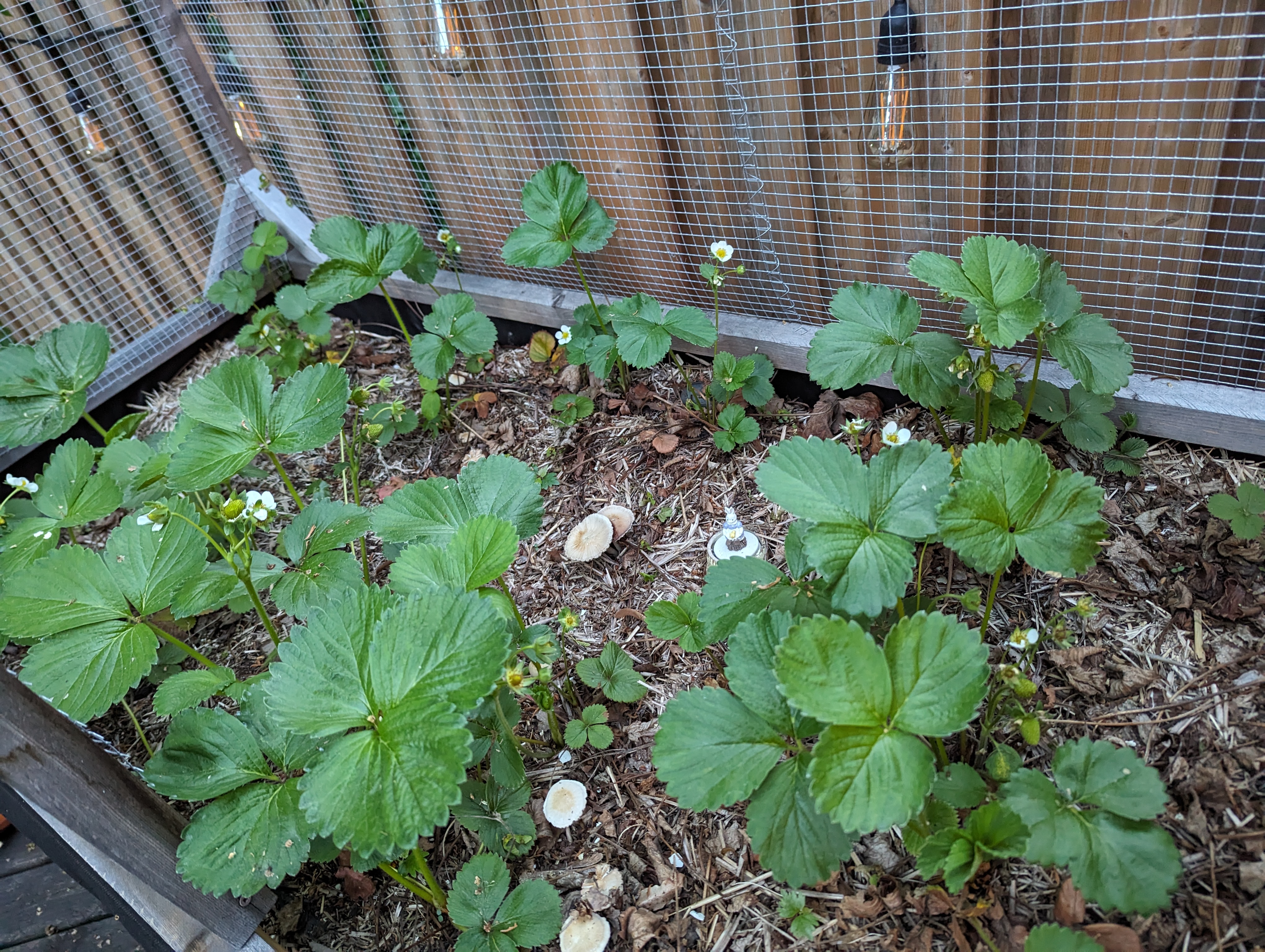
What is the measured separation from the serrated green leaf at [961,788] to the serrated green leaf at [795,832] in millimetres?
191

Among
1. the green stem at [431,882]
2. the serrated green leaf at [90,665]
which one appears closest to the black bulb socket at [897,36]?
the green stem at [431,882]

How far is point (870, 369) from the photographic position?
5.47 ft

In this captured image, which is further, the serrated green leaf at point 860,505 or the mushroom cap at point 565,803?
the mushroom cap at point 565,803

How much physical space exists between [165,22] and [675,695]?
297 cm

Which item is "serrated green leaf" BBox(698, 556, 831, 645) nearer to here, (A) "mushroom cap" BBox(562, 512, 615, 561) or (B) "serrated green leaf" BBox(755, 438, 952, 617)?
(B) "serrated green leaf" BBox(755, 438, 952, 617)

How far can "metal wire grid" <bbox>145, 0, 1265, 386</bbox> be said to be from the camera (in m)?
1.49

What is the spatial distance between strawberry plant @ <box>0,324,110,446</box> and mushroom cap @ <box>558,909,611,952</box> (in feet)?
6.84

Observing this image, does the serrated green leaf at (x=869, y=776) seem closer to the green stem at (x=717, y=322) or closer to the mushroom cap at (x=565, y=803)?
the mushroom cap at (x=565, y=803)

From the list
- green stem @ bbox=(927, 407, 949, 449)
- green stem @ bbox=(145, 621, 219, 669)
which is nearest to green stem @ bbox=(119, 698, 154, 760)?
green stem @ bbox=(145, 621, 219, 669)

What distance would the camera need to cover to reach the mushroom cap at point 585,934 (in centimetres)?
139

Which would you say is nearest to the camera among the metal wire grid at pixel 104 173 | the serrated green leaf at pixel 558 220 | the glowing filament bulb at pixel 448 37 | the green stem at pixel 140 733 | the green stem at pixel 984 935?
the green stem at pixel 984 935

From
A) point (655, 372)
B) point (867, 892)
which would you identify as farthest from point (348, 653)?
point (655, 372)

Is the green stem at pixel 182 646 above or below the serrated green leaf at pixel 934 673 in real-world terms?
below

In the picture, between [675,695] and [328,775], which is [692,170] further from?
[328,775]
